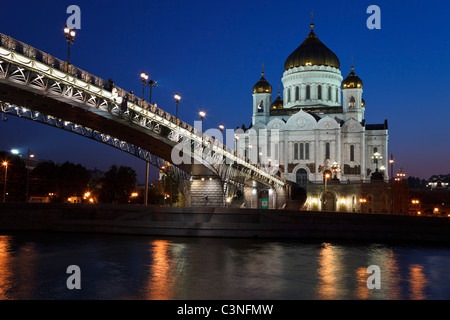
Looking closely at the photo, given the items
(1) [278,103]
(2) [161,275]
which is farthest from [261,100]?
(2) [161,275]

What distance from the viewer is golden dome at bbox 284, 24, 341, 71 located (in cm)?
9712

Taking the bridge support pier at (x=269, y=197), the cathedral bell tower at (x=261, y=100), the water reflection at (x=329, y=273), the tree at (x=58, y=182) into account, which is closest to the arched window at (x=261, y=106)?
the cathedral bell tower at (x=261, y=100)

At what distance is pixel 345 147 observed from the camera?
9138 cm

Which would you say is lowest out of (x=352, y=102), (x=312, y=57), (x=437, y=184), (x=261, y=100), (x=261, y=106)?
(x=437, y=184)

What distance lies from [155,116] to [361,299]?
2736cm

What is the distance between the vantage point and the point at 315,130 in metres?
90.1

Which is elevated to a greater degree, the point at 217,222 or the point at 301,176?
the point at 301,176

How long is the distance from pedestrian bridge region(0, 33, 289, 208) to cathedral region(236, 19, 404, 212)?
2571 centimetres

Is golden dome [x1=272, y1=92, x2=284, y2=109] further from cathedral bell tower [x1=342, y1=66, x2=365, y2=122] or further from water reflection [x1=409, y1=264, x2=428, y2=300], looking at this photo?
water reflection [x1=409, y1=264, x2=428, y2=300]

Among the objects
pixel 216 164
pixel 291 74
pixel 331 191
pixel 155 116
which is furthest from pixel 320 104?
pixel 155 116

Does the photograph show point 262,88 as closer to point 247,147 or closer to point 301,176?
point 247,147

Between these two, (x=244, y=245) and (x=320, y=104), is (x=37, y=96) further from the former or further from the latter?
(x=320, y=104)

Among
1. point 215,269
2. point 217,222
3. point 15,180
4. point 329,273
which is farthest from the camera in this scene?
point 15,180

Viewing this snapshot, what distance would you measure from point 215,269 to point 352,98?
8286cm
